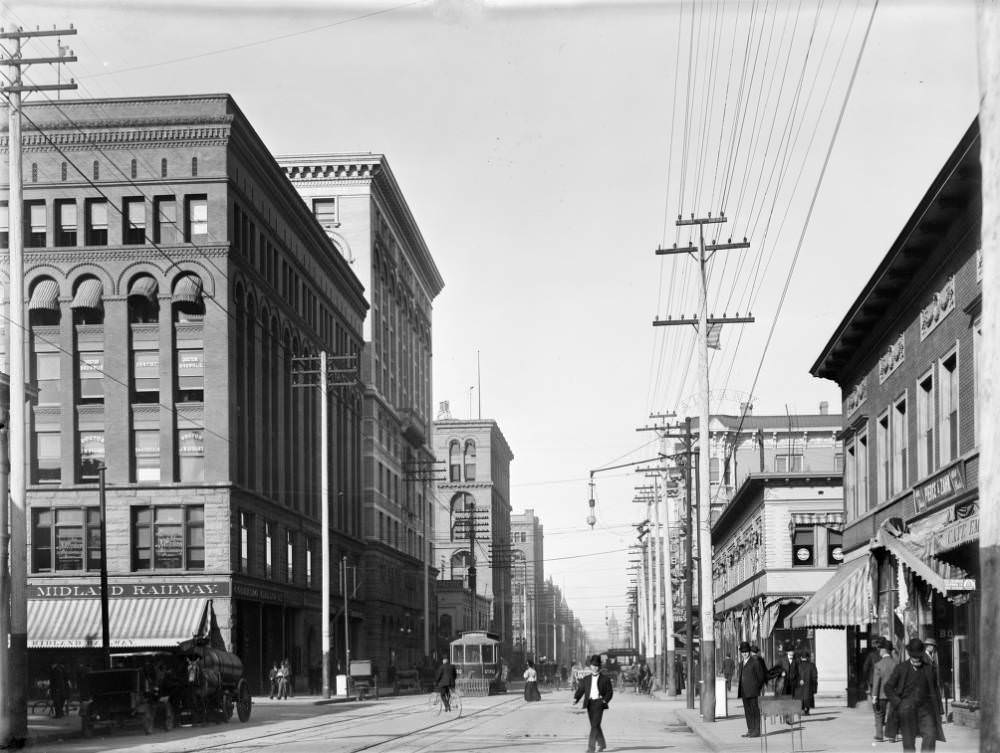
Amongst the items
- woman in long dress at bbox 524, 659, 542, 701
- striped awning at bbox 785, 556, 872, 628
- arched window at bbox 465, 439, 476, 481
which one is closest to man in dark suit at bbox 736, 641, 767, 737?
striped awning at bbox 785, 556, 872, 628

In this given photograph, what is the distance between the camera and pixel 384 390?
101m

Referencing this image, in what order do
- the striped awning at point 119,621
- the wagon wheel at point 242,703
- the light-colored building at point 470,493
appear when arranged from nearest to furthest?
the wagon wheel at point 242,703
the striped awning at point 119,621
the light-colored building at point 470,493

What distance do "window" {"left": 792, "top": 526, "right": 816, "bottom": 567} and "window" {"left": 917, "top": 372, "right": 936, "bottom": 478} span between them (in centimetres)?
2928

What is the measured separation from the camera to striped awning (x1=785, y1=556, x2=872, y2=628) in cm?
3362

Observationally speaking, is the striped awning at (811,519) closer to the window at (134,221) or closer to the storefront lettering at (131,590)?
the storefront lettering at (131,590)

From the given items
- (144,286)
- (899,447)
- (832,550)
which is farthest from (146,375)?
(899,447)

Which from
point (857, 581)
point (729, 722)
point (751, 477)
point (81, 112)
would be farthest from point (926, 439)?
point (81, 112)

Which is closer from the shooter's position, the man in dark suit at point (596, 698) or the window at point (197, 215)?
the man in dark suit at point (596, 698)

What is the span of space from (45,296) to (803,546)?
31.9 meters

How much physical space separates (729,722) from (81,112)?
36.4 metres

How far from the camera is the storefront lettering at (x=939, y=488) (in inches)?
1061

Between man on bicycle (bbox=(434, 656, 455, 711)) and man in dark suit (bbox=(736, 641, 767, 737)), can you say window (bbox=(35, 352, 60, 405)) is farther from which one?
man in dark suit (bbox=(736, 641, 767, 737))

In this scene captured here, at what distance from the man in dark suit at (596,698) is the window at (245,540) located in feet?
116

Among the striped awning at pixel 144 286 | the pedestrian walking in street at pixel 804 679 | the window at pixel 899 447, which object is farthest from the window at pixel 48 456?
the window at pixel 899 447
